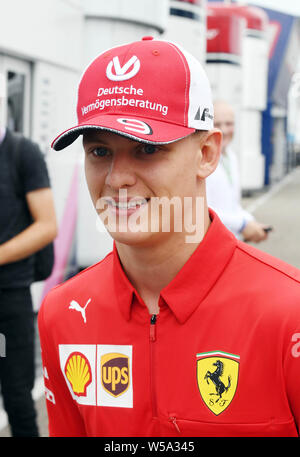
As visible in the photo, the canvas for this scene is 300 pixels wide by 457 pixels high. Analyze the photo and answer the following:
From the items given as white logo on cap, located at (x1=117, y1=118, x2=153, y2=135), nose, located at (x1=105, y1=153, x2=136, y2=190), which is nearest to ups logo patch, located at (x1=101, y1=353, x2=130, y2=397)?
nose, located at (x1=105, y1=153, x2=136, y2=190)

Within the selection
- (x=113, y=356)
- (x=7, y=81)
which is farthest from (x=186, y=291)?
(x=7, y=81)

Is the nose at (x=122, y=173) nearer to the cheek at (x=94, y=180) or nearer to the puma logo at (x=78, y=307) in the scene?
the cheek at (x=94, y=180)

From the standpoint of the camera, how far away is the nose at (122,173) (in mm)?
1293

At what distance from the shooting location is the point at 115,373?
55.5 inches

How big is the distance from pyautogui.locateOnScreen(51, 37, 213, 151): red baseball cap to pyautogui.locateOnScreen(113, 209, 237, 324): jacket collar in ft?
0.80

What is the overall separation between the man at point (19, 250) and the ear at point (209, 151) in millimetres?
1601

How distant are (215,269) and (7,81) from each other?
4171 millimetres

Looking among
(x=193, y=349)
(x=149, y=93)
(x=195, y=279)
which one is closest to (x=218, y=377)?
(x=193, y=349)

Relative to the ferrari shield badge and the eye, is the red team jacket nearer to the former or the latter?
the ferrari shield badge

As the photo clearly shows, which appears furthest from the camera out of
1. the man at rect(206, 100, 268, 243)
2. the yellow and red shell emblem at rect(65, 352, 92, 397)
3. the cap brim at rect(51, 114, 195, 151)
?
the man at rect(206, 100, 268, 243)

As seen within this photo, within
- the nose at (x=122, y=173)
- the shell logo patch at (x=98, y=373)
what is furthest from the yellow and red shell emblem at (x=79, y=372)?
the nose at (x=122, y=173)

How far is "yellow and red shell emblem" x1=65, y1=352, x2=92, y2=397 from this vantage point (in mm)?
1449

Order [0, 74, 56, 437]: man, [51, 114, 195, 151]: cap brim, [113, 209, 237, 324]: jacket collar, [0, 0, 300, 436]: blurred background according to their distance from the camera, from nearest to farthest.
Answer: [51, 114, 195, 151]: cap brim < [113, 209, 237, 324]: jacket collar < [0, 74, 56, 437]: man < [0, 0, 300, 436]: blurred background

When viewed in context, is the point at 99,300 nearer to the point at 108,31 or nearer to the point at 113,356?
the point at 113,356
